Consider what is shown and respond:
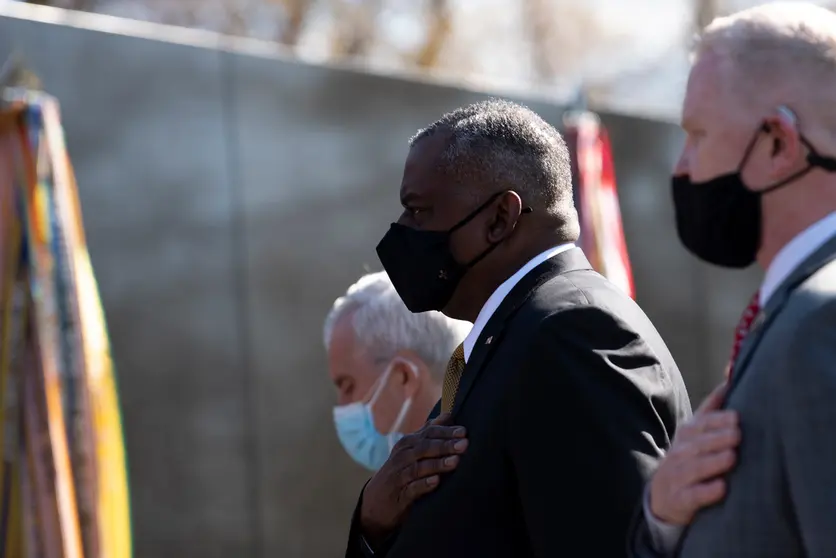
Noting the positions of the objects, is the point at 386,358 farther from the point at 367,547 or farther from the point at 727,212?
the point at 727,212

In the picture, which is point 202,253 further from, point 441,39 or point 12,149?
point 441,39

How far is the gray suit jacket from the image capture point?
A: 4.30ft

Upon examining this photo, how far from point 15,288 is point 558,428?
2.36 m

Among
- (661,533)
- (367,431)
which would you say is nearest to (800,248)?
(661,533)

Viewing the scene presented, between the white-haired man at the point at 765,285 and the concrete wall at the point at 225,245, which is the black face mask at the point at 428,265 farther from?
the concrete wall at the point at 225,245

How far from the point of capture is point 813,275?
1416mm

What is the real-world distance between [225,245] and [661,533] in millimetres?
4367

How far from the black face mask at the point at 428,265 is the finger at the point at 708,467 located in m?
0.90

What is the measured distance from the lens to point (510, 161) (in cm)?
231

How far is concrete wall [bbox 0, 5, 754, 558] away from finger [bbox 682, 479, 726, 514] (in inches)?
158

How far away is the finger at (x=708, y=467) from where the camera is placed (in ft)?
4.58

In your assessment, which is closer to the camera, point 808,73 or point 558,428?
point 808,73

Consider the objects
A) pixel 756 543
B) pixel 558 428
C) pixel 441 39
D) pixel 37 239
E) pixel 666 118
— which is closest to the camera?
pixel 756 543

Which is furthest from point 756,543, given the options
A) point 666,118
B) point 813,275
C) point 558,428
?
point 666,118
